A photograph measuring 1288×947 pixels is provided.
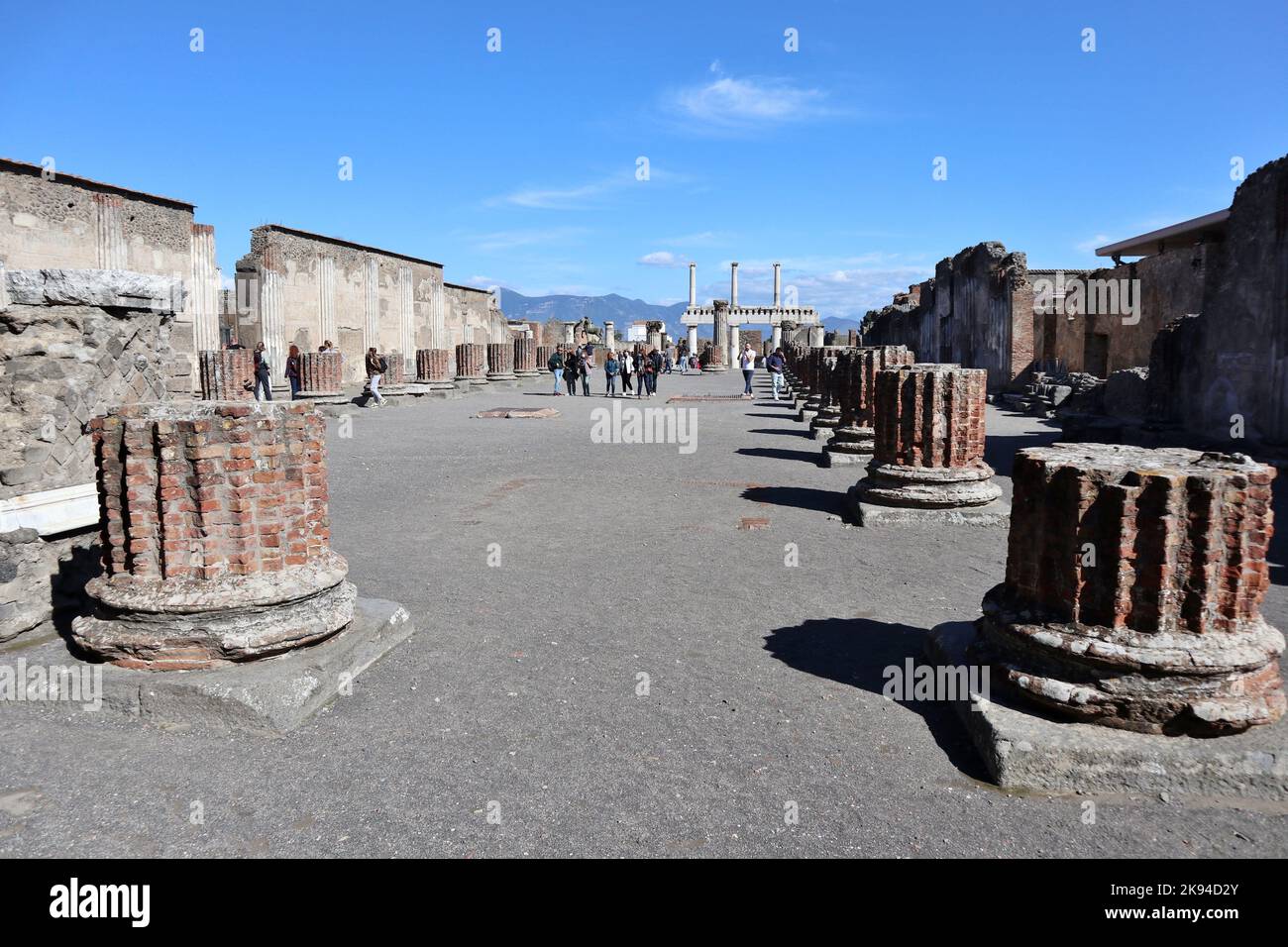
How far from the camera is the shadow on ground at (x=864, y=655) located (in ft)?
12.1

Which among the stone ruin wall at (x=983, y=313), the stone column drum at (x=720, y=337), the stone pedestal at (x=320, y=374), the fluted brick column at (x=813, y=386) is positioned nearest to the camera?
the fluted brick column at (x=813, y=386)

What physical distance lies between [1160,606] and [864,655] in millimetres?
1487

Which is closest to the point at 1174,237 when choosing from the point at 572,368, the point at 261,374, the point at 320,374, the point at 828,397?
the point at 828,397

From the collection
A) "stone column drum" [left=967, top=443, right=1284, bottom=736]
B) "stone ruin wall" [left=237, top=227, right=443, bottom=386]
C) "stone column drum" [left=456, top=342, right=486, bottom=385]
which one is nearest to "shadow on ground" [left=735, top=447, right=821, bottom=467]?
"stone column drum" [left=967, top=443, right=1284, bottom=736]

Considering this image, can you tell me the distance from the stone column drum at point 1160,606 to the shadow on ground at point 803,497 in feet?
15.0

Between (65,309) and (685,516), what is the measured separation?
5.02 meters

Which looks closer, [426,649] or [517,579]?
[426,649]

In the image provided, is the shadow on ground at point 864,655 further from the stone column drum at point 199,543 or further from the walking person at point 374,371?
the walking person at point 374,371

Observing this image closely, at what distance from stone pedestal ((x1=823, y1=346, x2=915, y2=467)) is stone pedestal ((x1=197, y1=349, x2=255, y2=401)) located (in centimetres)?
1183

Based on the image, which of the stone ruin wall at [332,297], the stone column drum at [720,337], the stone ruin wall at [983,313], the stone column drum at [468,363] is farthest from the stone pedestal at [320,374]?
the stone column drum at [720,337]

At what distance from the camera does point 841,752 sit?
138 inches
